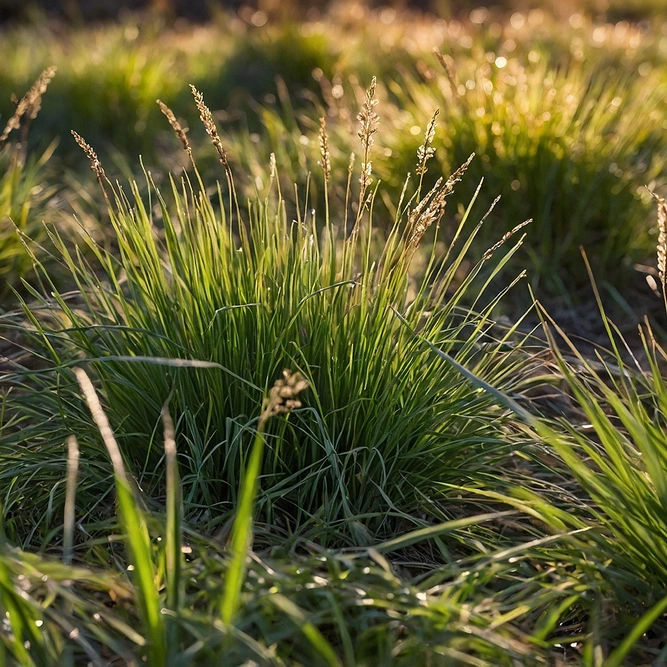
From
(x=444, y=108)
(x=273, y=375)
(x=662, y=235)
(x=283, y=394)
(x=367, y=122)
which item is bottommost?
(x=273, y=375)

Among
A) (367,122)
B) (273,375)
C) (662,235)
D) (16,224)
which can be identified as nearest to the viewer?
(662,235)

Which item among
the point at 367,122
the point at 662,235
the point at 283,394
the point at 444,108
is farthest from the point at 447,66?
the point at 283,394

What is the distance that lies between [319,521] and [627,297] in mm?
1972

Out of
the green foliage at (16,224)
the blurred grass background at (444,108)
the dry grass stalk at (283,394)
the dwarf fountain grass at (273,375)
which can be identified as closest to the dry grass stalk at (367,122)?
the dwarf fountain grass at (273,375)

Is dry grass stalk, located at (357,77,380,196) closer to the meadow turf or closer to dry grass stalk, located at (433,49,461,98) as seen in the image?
the meadow turf

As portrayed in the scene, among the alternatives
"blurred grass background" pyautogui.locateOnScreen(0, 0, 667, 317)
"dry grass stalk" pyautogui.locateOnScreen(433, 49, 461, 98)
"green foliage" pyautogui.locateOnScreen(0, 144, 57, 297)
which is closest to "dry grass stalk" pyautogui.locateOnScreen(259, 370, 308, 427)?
"dry grass stalk" pyautogui.locateOnScreen(433, 49, 461, 98)

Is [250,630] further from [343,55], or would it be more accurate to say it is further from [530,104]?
[343,55]

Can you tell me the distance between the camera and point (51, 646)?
1.32 m

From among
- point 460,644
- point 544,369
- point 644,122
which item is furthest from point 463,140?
point 460,644

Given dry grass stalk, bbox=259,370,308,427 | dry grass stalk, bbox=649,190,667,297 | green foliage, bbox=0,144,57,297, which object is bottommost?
green foliage, bbox=0,144,57,297

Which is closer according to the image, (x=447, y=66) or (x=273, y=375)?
(x=273, y=375)

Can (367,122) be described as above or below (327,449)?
above

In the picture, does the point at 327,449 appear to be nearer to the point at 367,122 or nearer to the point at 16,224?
the point at 367,122

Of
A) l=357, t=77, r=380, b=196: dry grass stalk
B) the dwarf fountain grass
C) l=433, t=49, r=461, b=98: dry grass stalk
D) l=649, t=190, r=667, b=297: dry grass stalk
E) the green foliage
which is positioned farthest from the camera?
the green foliage
